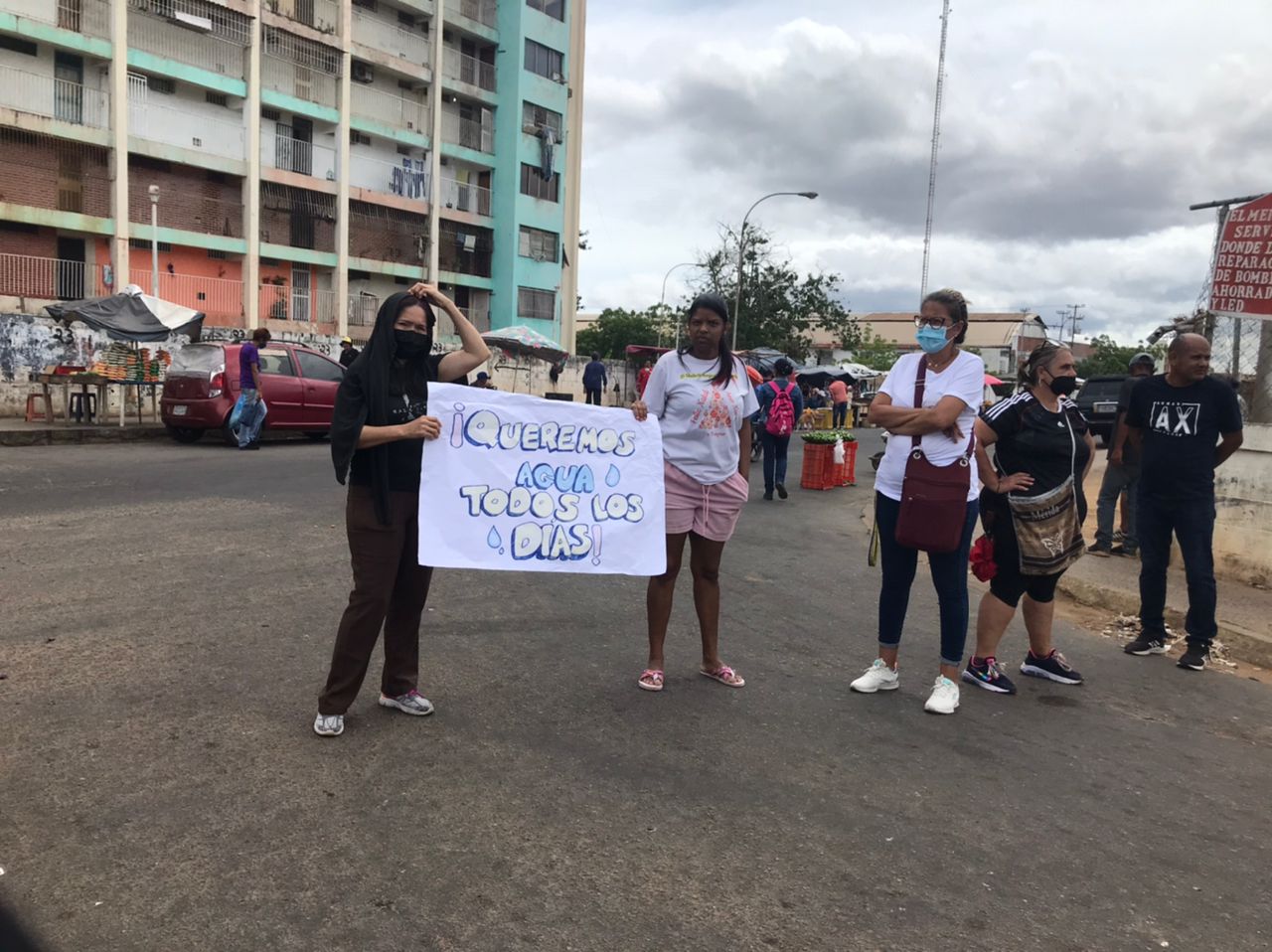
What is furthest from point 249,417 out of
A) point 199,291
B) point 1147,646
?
point 199,291

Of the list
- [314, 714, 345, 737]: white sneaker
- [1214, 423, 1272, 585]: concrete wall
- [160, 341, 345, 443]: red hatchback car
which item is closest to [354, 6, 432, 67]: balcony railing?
[160, 341, 345, 443]: red hatchback car

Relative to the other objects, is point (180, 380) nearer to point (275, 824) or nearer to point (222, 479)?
point (222, 479)

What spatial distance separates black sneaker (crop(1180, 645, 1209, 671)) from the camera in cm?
564

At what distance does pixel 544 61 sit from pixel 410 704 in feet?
139

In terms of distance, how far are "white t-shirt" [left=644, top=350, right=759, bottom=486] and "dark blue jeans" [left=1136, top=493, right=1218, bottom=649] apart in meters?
2.90

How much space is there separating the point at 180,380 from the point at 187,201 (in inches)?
744

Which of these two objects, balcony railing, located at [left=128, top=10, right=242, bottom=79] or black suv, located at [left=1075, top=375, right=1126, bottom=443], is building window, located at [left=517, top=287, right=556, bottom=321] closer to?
balcony railing, located at [left=128, top=10, right=242, bottom=79]

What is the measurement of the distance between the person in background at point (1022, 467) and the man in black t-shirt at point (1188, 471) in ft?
3.32

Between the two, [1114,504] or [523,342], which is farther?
[523,342]

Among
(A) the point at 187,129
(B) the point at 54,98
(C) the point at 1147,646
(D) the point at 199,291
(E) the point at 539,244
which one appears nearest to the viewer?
(C) the point at 1147,646

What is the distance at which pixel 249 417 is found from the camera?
14.7 m

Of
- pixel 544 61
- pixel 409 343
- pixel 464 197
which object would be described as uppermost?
pixel 544 61

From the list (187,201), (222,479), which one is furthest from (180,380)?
(187,201)

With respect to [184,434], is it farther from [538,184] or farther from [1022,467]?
[538,184]
